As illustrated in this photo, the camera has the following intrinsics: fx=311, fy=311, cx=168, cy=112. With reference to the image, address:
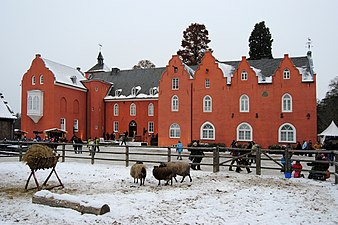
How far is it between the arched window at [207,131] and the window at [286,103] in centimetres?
753

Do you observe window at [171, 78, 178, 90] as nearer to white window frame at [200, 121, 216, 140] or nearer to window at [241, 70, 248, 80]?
white window frame at [200, 121, 216, 140]

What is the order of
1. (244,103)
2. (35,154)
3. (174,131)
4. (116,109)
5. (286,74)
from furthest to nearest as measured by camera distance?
(116,109) → (174,131) → (244,103) → (286,74) → (35,154)

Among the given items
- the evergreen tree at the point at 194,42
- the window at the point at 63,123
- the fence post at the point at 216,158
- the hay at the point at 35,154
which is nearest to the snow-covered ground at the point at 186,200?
the fence post at the point at 216,158

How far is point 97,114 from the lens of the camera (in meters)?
46.8

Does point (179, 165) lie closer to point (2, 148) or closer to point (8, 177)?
point (8, 177)

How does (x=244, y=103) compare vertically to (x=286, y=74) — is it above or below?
below

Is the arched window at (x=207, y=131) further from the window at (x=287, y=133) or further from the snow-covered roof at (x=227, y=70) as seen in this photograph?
the window at (x=287, y=133)

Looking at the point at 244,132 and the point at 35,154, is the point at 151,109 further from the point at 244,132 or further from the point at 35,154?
the point at 35,154

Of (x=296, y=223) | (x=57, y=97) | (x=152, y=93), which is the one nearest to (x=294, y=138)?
(x=152, y=93)

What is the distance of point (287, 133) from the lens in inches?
1219

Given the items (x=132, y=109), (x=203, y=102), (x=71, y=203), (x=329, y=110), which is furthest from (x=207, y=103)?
(x=329, y=110)

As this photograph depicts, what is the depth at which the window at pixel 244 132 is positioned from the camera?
32344mm

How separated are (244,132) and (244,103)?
3.05m

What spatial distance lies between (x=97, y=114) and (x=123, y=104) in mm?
4156
